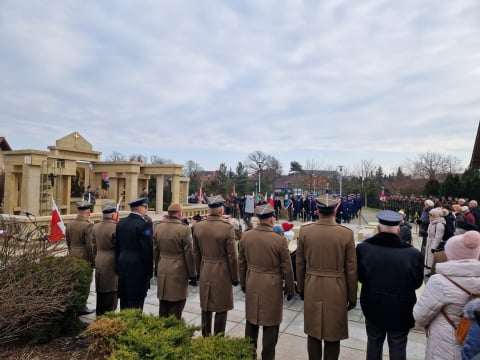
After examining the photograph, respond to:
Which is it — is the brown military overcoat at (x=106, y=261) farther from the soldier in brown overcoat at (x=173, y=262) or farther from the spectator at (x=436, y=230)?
the spectator at (x=436, y=230)

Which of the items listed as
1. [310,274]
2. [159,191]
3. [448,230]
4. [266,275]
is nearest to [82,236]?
[266,275]

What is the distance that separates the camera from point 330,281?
3.40 metres

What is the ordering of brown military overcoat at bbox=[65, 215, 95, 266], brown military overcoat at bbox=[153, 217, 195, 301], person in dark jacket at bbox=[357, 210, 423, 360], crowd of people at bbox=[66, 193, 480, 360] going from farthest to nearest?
brown military overcoat at bbox=[65, 215, 95, 266], brown military overcoat at bbox=[153, 217, 195, 301], person in dark jacket at bbox=[357, 210, 423, 360], crowd of people at bbox=[66, 193, 480, 360]

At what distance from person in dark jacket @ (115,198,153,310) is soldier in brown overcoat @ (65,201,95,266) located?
3.16ft

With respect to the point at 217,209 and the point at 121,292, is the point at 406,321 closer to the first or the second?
the point at 217,209

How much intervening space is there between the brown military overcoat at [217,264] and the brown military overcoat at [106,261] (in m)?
1.55

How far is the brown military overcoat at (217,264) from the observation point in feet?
13.8

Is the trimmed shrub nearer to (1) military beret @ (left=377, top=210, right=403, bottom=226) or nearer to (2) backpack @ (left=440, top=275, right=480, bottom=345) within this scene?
(2) backpack @ (left=440, top=275, right=480, bottom=345)

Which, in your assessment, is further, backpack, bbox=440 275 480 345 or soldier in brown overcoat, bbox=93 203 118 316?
soldier in brown overcoat, bbox=93 203 118 316

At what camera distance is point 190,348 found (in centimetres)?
285

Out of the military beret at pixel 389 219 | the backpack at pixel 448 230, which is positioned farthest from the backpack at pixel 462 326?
the backpack at pixel 448 230

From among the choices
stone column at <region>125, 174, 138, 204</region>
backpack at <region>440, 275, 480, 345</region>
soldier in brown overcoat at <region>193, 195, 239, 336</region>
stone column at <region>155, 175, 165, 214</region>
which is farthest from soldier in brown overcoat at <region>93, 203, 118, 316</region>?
stone column at <region>155, 175, 165, 214</region>

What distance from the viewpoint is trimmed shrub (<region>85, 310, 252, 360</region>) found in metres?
2.69

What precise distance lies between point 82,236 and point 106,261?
2.71ft
